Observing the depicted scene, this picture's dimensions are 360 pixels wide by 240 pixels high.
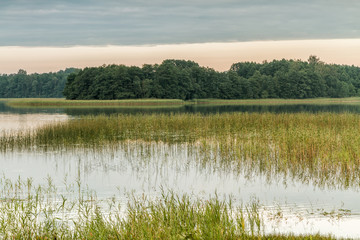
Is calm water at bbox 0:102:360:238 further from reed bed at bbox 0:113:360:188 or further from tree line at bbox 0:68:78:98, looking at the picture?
tree line at bbox 0:68:78:98

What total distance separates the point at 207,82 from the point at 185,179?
115 metres

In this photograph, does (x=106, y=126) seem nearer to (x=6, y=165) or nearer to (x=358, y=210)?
(x=6, y=165)

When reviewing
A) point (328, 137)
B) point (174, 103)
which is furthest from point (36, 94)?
point (328, 137)

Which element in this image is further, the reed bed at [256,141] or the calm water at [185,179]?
the reed bed at [256,141]

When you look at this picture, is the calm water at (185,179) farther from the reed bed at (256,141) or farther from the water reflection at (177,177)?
the reed bed at (256,141)

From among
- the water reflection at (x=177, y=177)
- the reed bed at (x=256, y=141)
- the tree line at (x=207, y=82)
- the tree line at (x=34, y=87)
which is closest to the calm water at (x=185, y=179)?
the water reflection at (x=177, y=177)

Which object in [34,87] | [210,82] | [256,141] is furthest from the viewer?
[34,87]

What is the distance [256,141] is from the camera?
68.4ft

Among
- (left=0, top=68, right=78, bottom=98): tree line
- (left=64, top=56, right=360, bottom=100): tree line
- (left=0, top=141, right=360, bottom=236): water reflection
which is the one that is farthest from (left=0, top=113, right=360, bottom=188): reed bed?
(left=0, top=68, right=78, bottom=98): tree line

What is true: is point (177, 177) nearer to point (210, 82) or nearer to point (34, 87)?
point (210, 82)

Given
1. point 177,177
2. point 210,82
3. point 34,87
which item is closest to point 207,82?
point 210,82

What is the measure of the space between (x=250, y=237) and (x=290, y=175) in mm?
8127

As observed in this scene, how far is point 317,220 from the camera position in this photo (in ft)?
35.7

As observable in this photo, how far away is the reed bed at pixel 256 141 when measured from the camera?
16391 mm
